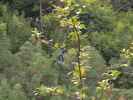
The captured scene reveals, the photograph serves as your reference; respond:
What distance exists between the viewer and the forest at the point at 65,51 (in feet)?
7.68

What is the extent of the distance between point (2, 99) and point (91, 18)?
8.29ft

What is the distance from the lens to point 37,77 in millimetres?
3932

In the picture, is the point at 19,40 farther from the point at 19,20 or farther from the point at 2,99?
the point at 2,99

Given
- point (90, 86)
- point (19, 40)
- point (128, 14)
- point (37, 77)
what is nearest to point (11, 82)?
point (37, 77)

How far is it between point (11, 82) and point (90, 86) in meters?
0.75

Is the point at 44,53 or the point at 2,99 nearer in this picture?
the point at 2,99

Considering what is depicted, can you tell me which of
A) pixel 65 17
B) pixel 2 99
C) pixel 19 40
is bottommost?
pixel 2 99

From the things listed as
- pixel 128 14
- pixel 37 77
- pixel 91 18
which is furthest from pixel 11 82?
pixel 128 14

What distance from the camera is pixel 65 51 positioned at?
4.67 m

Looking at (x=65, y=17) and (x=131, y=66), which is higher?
(x=65, y=17)

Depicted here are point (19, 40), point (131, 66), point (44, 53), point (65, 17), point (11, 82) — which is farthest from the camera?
point (19, 40)

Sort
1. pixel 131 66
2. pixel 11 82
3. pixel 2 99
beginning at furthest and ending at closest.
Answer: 1. pixel 131 66
2. pixel 11 82
3. pixel 2 99

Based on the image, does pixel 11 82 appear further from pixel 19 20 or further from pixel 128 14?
pixel 128 14

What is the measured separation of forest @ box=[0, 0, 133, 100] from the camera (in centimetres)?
234
